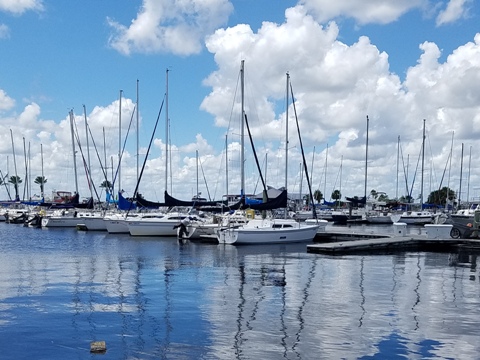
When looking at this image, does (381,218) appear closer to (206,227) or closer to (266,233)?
(206,227)

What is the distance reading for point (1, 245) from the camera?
49594 mm

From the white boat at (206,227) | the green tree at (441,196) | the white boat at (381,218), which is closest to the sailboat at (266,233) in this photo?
the white boat at (206,227)

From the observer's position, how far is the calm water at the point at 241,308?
14.8 m

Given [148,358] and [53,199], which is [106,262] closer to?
[148,358]

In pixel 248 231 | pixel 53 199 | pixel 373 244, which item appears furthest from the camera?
pixel 53 199

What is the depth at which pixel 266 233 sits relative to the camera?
47312mm

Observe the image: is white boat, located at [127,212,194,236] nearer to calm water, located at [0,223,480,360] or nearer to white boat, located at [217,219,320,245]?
white boat, located at [217,219,320,245]

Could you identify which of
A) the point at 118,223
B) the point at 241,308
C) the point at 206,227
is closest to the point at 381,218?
the point at 118,223

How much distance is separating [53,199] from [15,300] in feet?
289

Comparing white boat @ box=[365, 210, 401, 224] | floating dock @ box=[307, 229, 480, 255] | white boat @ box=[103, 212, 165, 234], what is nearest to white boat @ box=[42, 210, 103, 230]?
white boat @ box=[103, 212, 165, 234]

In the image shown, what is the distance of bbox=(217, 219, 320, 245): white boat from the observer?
154 ft

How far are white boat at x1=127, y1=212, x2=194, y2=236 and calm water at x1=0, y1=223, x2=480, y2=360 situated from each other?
69.3 ft

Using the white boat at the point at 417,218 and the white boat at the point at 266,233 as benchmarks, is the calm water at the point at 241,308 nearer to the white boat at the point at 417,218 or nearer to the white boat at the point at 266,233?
the white boat at the point at 266,233

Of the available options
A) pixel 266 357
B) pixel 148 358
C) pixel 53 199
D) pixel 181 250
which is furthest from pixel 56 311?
pixel 53 199
